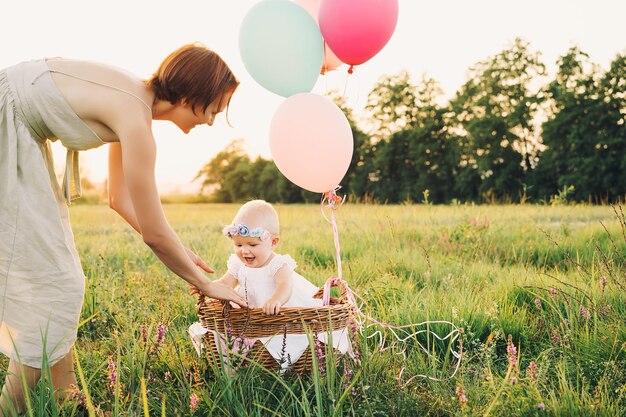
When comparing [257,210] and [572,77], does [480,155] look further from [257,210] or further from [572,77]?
[257,210]

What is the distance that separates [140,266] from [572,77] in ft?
77.4

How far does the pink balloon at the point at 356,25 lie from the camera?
3.12m

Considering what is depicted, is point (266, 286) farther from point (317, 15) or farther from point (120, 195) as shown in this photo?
point (317, 15)

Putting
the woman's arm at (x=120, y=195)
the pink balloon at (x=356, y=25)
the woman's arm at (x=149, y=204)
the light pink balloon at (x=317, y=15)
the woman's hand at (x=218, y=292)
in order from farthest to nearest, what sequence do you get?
the light pink balloon at (x=317, y=15)
the pink balloon at (x=356, y=25)
the woman's arm at (x=120, y=195)
the woman's hand at (x=218, y=292)
the woman's arm at (x=149, y=204)

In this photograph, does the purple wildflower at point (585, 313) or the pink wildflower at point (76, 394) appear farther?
the purple wildflower at point (585, 313)

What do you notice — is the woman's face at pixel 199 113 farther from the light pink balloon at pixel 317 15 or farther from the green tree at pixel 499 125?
the green tree at pixel 499 125

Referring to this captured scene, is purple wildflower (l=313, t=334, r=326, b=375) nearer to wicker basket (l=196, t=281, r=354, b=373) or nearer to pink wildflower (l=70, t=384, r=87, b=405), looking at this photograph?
wicker basket (l=196, t=281, r=354, b=373)

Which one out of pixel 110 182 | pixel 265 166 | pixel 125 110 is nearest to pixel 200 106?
pixel 125 110

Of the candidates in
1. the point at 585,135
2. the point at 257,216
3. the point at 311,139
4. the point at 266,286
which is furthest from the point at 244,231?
the point at 585,135

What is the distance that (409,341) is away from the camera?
2.99 meters

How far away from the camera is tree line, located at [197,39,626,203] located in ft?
73.7

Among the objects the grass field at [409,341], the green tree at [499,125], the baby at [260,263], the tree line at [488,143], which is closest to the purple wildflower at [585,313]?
the grass field at [409,341]

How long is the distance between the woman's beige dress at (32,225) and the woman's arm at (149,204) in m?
0.25

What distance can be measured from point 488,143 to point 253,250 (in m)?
23.9
